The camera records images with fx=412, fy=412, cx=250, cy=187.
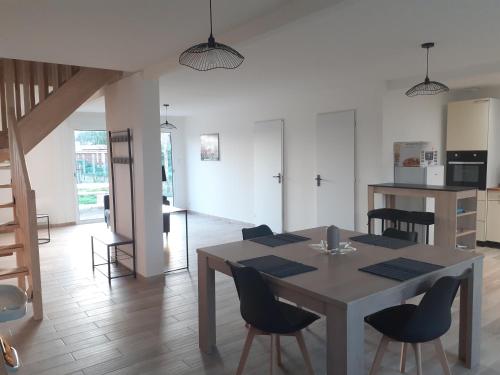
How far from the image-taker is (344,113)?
5.91 meters

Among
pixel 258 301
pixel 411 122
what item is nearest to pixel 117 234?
pixel 258 301

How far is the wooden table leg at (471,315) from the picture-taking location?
262cm

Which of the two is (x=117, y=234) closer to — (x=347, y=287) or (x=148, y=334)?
(x=148, y=334)

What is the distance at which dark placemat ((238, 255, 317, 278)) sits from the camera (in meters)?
2.35

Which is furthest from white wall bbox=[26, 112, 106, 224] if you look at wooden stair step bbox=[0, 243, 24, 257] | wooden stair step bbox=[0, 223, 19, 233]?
wooden stair step bbox=[0, 243, 24, 257]

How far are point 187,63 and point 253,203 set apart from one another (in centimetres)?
537

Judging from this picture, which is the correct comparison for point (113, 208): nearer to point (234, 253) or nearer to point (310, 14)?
point (234, 253)

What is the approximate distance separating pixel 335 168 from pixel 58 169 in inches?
214

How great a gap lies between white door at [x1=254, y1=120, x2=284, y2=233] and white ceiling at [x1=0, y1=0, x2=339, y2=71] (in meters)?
3.49

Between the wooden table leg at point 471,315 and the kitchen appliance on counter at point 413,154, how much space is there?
10.0ft

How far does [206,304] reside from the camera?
2.89 metres

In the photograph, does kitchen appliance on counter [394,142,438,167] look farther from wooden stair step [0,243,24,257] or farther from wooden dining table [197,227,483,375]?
wooden stair step [0,243,24,257]

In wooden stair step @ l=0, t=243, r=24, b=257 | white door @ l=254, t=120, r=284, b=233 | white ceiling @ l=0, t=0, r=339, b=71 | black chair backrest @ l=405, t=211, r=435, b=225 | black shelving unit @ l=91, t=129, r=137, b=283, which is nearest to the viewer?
white ceiling @ l=0, t=0, r=339, b=71

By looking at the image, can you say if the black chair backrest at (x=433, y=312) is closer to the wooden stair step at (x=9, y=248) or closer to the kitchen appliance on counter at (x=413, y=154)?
the wooden stair step at (x=9, y=248)
